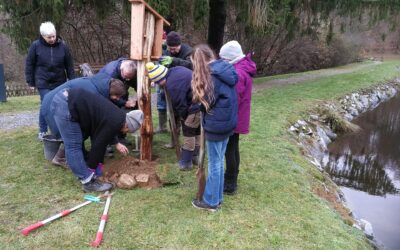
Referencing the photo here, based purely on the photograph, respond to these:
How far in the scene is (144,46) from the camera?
15.5 ft

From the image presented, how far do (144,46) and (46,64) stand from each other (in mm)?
1651

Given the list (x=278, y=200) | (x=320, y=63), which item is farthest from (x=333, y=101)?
(x=320, y=63)

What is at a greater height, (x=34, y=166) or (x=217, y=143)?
(x=217, y=143)

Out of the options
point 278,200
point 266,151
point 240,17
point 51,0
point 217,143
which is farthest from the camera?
point 240,17

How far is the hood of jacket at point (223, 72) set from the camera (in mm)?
3662

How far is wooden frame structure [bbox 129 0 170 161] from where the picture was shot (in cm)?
459

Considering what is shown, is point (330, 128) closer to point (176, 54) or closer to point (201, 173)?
point (176, 54)

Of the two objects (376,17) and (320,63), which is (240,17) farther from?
(320,63)

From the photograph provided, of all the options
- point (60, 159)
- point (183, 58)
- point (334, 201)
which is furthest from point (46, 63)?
point (334, 201)

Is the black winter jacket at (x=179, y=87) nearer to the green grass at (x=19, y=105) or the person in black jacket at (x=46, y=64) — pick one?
the person in black jacket at (x=46, y=64)

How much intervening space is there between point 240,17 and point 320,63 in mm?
11702

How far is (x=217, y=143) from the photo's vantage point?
12.5 feet

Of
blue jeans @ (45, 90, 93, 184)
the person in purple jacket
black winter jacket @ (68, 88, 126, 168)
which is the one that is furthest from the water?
blue jeans @ (45, 90, 93, 184)

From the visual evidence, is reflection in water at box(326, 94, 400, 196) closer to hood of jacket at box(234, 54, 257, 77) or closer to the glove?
hood of jacket at box(234, 54, 257, 77)
